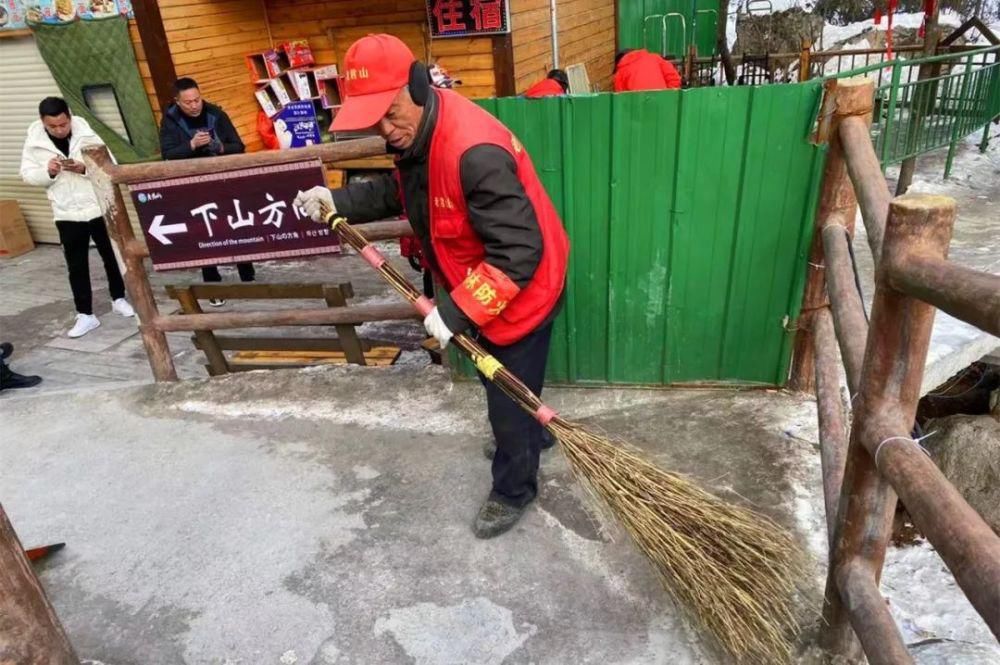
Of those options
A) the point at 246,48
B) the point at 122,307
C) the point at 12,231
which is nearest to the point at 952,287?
the point at 122,307

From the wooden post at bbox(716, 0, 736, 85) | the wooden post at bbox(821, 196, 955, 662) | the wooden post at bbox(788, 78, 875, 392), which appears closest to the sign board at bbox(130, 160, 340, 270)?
the wooden post at bbox(788, 78, 875, 392)

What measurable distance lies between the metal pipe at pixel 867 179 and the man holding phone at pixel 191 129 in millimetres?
4892

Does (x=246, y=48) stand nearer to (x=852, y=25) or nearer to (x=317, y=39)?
(x=317, y=39)

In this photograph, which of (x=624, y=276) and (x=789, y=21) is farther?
(x=789, y=21)

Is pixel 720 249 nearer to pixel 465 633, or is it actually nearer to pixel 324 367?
pixel 465 633

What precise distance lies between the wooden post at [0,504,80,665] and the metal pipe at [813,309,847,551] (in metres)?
2.09

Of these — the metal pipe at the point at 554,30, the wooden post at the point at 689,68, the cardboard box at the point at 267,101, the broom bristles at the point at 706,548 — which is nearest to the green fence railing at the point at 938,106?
the metal pipe at the point at 554,30

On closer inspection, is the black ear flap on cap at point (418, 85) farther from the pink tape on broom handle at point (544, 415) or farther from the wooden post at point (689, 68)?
the wooden post at point (689, 68)

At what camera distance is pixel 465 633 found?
2285mm

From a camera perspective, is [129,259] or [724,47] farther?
[724,47]

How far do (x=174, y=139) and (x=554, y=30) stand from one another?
15.2 feet

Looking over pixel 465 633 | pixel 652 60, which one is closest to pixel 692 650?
pixel 465 633

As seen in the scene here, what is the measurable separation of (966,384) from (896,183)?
3258 millimetres

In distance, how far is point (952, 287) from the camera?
3.93 ft
